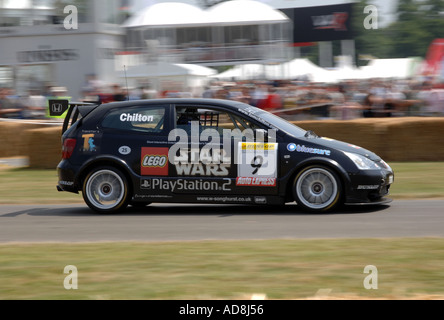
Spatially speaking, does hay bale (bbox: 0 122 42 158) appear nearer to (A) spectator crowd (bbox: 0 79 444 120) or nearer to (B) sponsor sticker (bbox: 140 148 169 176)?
(A) spectator crowd (bbox: 0 79 444 120)

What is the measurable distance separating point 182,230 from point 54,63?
20.6 metres

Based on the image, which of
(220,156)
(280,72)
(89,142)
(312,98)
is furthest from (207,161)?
(280,72)

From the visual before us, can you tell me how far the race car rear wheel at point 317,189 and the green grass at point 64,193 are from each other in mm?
2097

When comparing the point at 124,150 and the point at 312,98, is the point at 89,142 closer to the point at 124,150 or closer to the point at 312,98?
the point at 124,150

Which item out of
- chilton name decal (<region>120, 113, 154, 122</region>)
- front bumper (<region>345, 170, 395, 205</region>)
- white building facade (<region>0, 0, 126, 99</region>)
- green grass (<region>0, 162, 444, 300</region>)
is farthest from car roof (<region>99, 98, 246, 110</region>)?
white building facade (<region>0, 0, 126, 99</region>)

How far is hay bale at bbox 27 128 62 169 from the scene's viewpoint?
1584cm

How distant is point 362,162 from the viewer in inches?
357

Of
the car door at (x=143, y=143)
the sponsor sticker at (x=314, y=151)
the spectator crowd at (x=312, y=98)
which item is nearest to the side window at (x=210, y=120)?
the car door at (x=143, y=143)

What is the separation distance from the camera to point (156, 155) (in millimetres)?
9406

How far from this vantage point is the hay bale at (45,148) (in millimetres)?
15836

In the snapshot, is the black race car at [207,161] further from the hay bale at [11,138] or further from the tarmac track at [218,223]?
the hay bale at [11,138]

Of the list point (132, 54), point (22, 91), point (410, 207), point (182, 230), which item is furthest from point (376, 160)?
point (132, 54)
